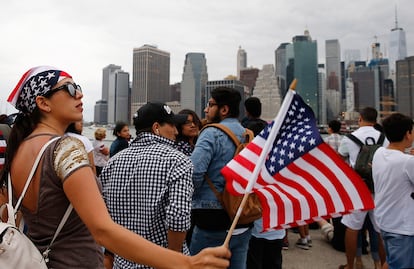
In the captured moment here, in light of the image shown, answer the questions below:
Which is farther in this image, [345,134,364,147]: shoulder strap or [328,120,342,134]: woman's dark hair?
[328,120,342,134]: woman's dark hair

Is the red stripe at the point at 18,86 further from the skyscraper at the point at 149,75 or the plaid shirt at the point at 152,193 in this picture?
the skyscraper at the point at 149,75

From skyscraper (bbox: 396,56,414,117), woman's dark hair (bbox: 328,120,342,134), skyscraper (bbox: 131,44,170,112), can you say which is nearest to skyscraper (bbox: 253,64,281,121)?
woman's dark hair (bbox: 328,120,342,134)

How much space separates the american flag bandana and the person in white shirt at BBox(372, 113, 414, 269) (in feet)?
9.79

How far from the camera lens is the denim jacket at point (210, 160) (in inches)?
110

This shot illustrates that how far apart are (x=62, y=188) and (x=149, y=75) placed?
80856mm

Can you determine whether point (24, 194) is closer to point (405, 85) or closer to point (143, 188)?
point (143, 188)

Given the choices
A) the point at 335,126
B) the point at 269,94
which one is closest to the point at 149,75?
the point at 269,94

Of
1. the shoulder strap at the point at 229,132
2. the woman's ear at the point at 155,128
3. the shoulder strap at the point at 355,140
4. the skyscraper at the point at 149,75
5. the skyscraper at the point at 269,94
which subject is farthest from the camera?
the skyscraper at the point at 149,75

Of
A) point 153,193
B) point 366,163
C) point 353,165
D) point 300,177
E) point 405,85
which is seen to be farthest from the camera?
point 405,85

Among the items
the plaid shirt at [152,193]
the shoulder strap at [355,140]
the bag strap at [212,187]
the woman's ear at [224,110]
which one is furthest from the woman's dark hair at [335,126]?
the plaid shirt at [152,193]

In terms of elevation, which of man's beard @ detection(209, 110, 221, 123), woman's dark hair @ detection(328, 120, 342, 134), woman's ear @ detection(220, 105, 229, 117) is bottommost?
woman's dark hair @ detection(328, 120, 342, 134)

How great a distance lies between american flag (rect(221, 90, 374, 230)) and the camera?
177 cm

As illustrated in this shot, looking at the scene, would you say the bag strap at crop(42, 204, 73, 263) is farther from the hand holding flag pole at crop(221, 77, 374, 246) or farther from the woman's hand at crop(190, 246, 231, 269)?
the hand holding flag pole at crop(221, 77, 374, 246)

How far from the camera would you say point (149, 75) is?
3147 inches
